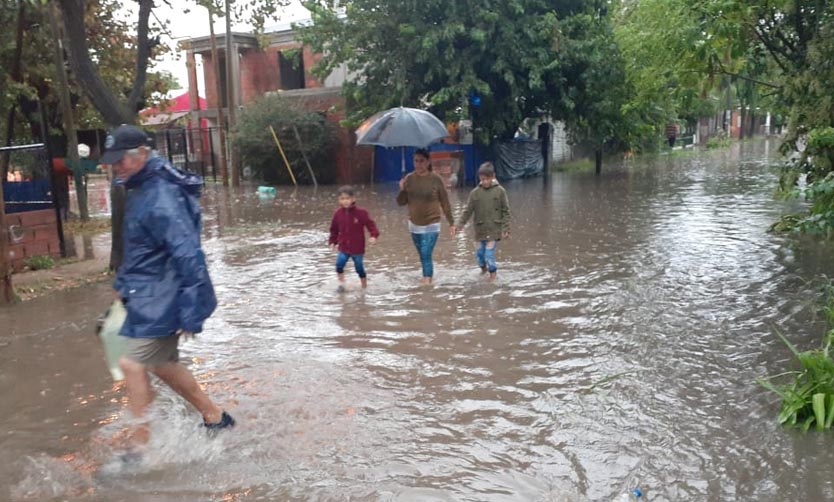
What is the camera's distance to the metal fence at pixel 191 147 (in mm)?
26867

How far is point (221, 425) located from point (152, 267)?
114 cm

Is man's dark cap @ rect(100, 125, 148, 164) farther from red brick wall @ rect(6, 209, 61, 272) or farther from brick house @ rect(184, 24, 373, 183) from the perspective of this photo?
brick house @ rect(184, 24, 373, 183)

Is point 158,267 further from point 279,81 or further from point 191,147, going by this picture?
point 279,81

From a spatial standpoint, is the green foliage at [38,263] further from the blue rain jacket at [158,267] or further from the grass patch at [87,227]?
the blue rain jacket at [158,267]

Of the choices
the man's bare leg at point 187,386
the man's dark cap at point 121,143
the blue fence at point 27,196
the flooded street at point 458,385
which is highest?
the man's dark cap at point 121,143

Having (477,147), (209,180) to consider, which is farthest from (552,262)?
(209,180)

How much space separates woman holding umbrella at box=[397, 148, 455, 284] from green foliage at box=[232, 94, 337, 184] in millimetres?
17402

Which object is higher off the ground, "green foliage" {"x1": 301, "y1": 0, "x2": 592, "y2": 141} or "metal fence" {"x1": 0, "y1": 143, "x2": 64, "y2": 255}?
"green foliage" {"x1": 301, "y1": 0, "x2": 592, "y2": 141}

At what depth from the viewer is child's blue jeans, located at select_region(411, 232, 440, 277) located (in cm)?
854

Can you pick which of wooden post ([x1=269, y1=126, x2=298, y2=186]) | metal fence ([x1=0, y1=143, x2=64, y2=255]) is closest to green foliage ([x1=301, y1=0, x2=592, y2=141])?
wooden post ([x1=269, y1=126, x2=298, y2=186])

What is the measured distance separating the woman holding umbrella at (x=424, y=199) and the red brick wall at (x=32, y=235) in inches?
208

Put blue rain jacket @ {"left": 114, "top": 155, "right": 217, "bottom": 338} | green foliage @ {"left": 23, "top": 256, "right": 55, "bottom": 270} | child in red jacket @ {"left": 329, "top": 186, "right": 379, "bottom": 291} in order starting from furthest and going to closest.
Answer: green foliage @ {"left": 23, "top": 256, "right": 55, "bottom": 270}
child in red jacket @ {"left": 329, "top": 186, "right": 379, "bottom": 291}
blue rain jacket @ {"left": 114, "top": 155, "right": 217, "bottom": 338}

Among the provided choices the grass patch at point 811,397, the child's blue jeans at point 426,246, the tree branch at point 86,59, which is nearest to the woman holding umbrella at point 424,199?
the child's blue jeans at point 426,246

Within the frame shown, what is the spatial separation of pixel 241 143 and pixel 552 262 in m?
17.2
